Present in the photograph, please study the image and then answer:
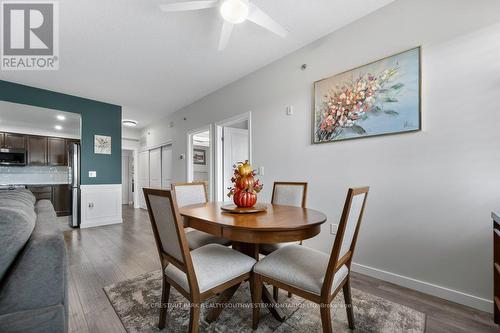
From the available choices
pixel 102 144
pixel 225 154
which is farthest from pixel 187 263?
pixel 102 144

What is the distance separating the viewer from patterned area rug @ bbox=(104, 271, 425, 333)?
1.38 meters

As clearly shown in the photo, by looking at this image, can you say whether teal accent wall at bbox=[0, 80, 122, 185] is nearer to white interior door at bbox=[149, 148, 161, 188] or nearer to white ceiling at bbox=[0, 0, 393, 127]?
white ceiling at bbox=[0, 0, 393, 127]

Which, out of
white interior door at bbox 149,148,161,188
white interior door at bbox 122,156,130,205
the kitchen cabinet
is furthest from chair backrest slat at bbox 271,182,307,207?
white interior door at bbox 122,156,130,205

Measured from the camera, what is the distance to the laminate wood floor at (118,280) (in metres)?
1.43

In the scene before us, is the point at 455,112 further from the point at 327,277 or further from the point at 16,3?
the point at 16,3

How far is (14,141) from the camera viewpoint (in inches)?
175

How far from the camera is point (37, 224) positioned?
3.36 ft

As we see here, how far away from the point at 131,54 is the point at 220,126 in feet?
5.68

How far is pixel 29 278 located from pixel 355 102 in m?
2.62

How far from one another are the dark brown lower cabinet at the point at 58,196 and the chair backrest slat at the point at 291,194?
16.5 ft

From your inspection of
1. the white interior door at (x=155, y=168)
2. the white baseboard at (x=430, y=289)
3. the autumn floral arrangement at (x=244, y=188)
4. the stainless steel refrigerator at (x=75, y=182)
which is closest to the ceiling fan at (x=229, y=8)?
the autumn floral arrangement at (x=244, y=188)

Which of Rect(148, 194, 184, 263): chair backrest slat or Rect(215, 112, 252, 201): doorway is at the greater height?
Rect(215, 112, 252, 201): doorway

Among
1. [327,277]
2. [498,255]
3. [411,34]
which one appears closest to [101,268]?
[327,277]

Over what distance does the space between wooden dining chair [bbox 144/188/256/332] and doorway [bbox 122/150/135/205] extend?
23.2 feet
